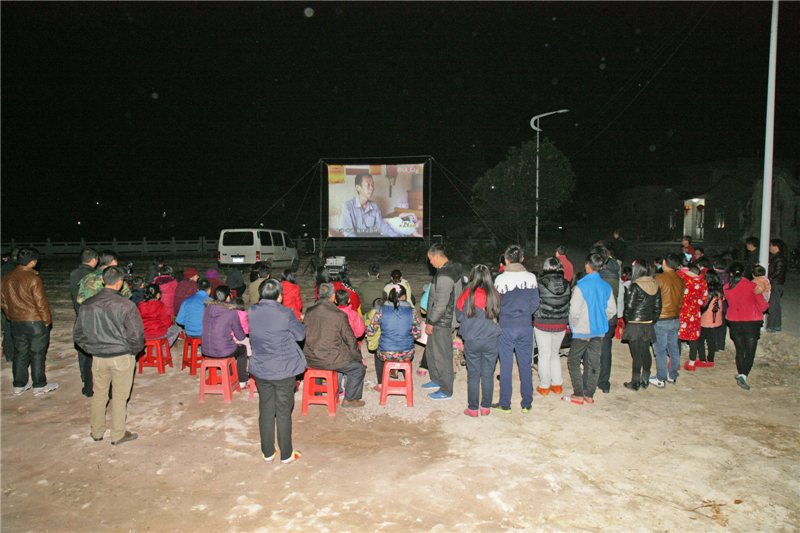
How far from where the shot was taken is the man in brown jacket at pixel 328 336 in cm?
459

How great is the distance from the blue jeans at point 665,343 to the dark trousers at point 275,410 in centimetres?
457

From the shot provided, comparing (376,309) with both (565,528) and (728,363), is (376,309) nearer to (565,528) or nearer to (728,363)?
(565,528)

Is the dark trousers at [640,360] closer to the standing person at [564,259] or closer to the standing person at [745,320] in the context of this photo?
the standing person at [745,320]

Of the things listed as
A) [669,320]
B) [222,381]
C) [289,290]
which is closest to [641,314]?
[669,320]

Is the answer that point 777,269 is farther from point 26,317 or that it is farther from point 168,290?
point 26,317

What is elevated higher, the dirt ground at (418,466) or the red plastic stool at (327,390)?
the red plastic stool at (327,390)

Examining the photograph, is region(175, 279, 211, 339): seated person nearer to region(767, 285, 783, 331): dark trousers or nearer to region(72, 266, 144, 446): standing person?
region(72, 266, 144, 446): standing person

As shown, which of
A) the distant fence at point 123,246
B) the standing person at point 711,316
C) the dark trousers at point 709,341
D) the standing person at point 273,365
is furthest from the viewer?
the distant fence at point 123,246

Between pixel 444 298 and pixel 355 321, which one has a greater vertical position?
pixel 444 298

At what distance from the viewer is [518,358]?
4.95 m

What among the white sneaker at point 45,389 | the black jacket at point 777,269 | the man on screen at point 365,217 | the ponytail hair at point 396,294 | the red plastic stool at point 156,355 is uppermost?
the man on screen at point 365,217

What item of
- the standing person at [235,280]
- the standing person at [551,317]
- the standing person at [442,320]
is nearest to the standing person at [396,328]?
the standing person at [442,320]

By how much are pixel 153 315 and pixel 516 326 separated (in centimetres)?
491

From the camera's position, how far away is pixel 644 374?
224 inches
